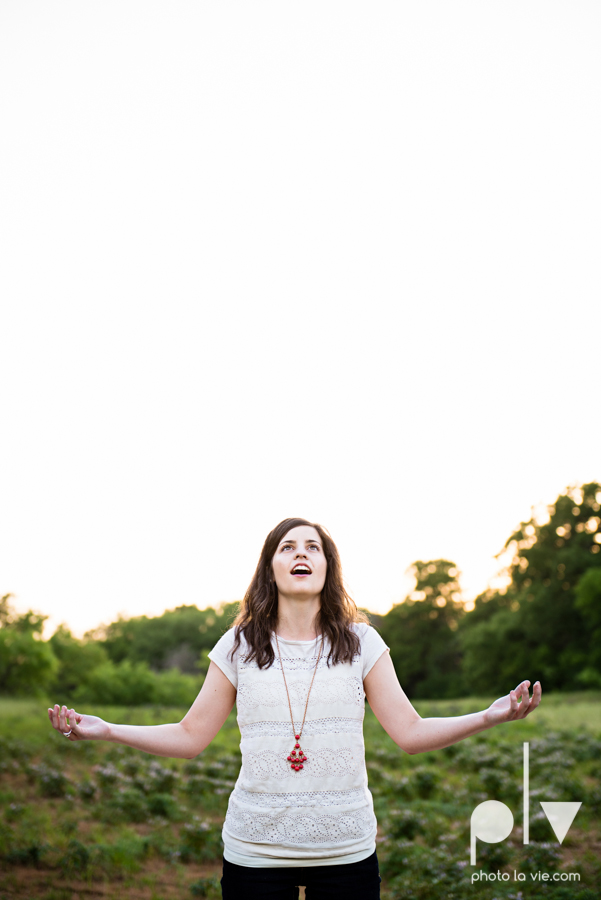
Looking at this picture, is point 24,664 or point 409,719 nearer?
point 409,719

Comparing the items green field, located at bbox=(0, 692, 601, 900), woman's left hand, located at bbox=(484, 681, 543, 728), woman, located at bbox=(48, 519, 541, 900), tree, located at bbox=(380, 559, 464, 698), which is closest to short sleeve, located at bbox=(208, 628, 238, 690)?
woman, located at bbox=(48, 519, 541, 900)

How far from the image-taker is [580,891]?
4.80 meters

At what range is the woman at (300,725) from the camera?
2.13 m

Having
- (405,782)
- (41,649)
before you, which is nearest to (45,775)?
(405,782)

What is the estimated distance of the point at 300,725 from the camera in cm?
224

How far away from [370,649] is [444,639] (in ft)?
119

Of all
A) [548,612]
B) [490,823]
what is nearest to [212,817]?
[490,823]

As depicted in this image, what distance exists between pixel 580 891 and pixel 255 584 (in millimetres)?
3875

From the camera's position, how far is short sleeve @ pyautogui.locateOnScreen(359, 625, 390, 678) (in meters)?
2.39

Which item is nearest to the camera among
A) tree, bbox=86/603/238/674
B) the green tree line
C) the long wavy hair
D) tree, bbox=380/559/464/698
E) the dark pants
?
the dark pants

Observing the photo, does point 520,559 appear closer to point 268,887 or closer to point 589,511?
point 589,511

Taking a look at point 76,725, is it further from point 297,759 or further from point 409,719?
point 409,719

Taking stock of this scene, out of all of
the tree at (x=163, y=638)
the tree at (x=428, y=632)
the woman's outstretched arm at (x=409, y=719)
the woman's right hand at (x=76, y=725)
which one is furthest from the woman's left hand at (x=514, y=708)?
the tree at (x=428, y=632)

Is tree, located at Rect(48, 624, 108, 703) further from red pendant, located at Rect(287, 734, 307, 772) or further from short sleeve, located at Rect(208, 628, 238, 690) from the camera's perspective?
red pendant, located at Rect(287, 734, 307, 772)
